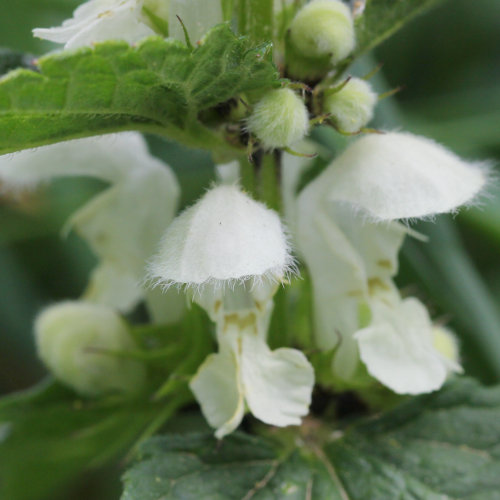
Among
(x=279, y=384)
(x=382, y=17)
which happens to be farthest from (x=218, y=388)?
(x=382, y=17)

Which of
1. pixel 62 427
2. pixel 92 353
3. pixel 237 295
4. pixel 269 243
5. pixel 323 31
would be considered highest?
pixel 323 31

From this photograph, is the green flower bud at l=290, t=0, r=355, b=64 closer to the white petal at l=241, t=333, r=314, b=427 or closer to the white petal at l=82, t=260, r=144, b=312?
the white petal at l=241, t=333, r=314, b=427

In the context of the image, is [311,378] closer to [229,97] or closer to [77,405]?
[229,97]

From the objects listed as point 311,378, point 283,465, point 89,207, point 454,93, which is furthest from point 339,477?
point 454,93

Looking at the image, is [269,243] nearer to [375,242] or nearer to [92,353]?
[375,242]

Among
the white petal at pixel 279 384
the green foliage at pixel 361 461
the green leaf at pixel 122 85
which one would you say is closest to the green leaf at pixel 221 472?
the green foliage at pixel 361 461

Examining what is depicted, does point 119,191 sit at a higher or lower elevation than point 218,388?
higher
